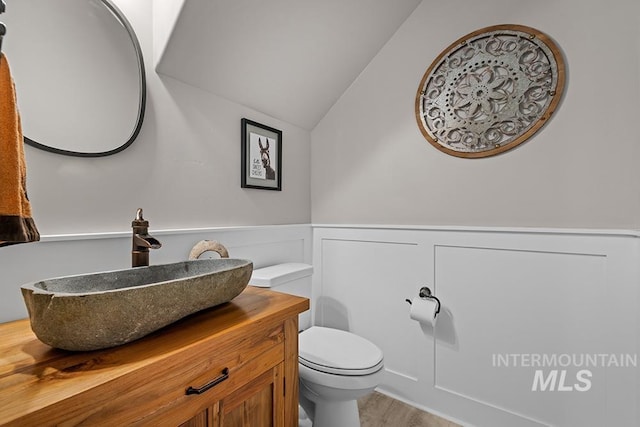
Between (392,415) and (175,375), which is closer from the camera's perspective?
(175,375)

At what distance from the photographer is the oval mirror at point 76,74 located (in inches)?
35.7

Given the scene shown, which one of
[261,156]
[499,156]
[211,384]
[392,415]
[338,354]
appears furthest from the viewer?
[261,156]

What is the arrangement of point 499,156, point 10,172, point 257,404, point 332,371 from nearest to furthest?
point 10,172, point 257,404, point 332,371, point 499,156

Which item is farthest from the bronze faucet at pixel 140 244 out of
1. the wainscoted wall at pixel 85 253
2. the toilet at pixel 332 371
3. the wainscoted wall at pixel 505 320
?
the wainscoted wall at pixel 505 320

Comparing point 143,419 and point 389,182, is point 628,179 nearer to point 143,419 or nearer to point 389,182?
point 389,182

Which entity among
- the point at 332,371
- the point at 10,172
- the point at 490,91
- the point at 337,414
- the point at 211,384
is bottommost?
the point at 337,414

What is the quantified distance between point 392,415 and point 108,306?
5.25ft

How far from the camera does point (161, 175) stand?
1252 millimetres

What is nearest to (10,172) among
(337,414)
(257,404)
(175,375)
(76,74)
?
(175,375)

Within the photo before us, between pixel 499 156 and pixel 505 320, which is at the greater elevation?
pixel 499 156

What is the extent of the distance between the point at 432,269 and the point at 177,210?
1.35 meters

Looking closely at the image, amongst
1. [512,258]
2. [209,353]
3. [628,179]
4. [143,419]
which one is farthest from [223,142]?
[628,179]

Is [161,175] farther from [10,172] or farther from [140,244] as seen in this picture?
[10,172]

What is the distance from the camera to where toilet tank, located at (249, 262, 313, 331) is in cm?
141
